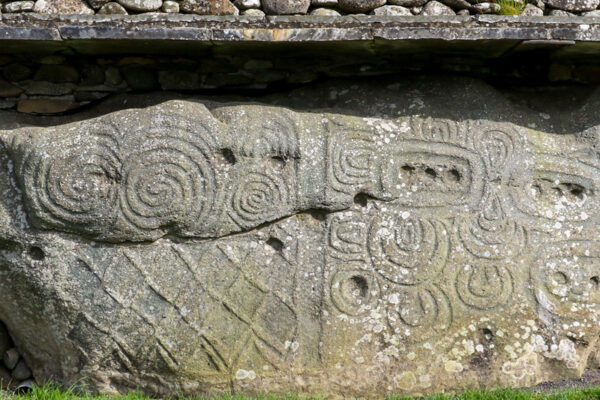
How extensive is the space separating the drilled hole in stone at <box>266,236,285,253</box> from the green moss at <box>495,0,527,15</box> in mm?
2057

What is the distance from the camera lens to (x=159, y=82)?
15.2 feet

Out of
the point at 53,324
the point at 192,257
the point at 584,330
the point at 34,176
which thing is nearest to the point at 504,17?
the point at 584,330

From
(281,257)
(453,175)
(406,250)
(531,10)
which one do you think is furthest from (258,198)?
(531,10)

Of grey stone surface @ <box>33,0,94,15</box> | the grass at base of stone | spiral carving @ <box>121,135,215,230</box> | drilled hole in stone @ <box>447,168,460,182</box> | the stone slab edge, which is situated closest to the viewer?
the stone slab edge

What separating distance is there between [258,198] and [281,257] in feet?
1.18

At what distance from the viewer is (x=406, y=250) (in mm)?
4352

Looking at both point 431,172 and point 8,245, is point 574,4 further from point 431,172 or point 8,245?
point 8,245

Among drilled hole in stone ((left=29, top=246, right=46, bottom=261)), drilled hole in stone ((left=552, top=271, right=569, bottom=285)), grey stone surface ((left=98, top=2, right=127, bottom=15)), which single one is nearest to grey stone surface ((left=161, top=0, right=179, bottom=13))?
grey stone surface ((left=98, top=2, right=127, bottom=15))

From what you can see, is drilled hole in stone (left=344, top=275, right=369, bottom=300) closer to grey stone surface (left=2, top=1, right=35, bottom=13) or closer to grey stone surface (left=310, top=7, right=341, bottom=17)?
grey stone surface (left=310, top=7, right=341, bottom=17)

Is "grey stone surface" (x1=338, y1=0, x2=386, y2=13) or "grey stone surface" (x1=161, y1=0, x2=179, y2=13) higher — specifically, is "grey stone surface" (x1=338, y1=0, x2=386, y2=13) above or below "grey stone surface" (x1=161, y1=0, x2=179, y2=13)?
above

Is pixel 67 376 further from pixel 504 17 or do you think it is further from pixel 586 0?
pixel 586 0

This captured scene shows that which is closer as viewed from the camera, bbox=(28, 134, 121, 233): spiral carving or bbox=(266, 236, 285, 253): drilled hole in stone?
bbox=(28, 134, 121, 233): spiral carving

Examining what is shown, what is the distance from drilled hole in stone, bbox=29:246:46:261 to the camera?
4.28 metres

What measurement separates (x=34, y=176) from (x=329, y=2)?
205 cm
